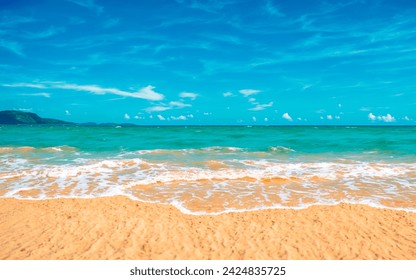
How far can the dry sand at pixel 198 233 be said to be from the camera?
6.05 metres

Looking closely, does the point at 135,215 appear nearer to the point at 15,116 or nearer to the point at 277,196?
the point at 277,196

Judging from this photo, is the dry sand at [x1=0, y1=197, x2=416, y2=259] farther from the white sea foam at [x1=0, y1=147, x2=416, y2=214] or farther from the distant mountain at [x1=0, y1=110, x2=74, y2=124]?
the distant mountain at [x1=0, y1=110, x2=74, y2=124]

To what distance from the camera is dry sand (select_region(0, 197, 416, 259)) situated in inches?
238

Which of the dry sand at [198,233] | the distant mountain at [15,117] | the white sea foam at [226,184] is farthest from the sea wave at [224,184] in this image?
the distant mountain at [15,117]

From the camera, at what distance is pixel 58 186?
11469 millimetres

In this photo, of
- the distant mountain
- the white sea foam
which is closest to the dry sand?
the white sea foam

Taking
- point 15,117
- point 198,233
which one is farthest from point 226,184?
point 15,117

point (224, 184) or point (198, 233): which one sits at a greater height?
point (224, 184)

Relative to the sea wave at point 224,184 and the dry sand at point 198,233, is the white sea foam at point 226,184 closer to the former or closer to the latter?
the sea wave at point 224,184

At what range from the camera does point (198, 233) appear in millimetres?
6938

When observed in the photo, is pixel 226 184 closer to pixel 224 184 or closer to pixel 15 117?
pixel 224 184

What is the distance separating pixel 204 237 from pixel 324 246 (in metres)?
2.64
